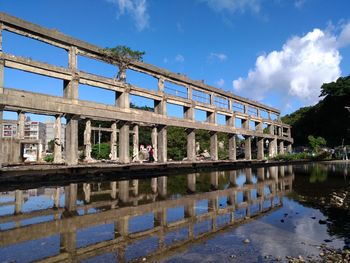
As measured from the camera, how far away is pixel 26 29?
72.0 feet

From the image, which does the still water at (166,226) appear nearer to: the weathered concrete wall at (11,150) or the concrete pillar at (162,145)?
the weathered concrete wall at (11,150)

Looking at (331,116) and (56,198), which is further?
(331,116)

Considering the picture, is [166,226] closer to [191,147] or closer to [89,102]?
[89,102]

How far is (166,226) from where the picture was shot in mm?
9133

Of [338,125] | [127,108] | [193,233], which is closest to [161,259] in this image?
[193,233]

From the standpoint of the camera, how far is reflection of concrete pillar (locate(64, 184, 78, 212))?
11656 mm

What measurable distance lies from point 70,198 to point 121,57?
55.7 feet

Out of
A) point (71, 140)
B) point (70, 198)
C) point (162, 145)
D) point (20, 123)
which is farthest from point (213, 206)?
point (162, 145)

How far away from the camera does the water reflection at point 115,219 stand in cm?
695

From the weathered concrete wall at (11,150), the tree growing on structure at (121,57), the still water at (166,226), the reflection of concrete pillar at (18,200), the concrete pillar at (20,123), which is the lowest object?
the still water at (166,226)

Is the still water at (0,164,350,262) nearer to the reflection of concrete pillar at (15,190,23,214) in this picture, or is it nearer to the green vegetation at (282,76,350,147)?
the reflection of concrete pillar at (15,190,23,214)

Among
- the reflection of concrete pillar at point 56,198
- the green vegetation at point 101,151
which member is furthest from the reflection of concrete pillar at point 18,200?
the green vegetation at point 101,151

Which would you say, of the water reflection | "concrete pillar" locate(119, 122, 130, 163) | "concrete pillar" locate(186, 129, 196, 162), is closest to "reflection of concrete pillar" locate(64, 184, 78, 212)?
the water reflection

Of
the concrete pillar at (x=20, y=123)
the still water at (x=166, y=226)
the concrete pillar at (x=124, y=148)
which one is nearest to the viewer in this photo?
the still water at (x=166, y=226)
